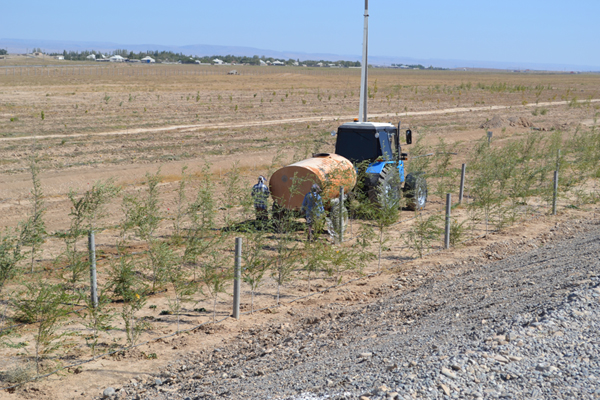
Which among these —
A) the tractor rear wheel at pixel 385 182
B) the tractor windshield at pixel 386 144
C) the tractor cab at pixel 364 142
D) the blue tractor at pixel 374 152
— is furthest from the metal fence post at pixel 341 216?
the tractor windshield at pixel 386 144

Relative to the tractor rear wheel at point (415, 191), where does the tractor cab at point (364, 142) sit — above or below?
above

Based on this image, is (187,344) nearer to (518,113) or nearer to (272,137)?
(272,137)

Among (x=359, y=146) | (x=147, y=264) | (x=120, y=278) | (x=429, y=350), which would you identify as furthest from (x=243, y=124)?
(x=429, y=350)

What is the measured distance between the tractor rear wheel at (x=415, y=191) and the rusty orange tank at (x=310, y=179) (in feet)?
9.42

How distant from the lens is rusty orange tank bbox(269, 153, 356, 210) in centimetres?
1179

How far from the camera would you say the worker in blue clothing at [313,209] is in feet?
36.4

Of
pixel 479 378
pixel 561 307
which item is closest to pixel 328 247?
pixel 561 307

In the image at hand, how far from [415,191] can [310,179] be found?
4296 mm

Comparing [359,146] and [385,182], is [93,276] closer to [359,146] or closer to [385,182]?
[385,182]

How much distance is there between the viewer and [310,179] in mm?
11695

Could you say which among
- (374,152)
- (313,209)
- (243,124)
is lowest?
(313,209)

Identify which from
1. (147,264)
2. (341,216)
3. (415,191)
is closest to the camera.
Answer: (147,264)

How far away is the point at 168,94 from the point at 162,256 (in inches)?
1762

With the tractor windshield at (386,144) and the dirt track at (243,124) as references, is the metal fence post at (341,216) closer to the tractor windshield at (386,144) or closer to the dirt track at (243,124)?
the tractor windshield at (386,144)
